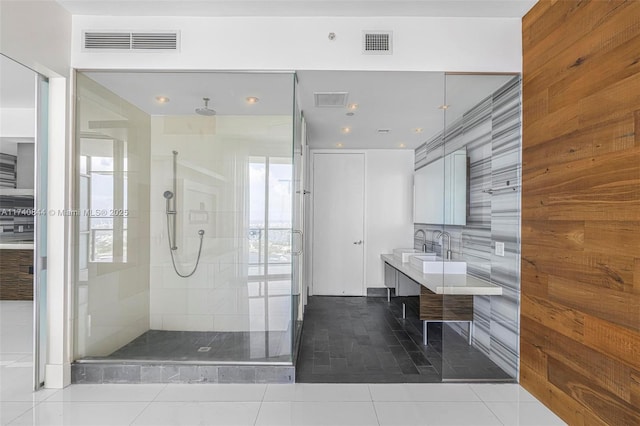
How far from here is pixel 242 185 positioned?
115 inches

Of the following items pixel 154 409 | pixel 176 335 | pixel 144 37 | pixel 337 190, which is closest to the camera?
pixel 154 409

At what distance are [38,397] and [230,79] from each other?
2.78 meters

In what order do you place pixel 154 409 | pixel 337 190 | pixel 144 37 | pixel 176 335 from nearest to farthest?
pixel 154 409, pixel 144 37, pixel 176 335, pixel 337 190

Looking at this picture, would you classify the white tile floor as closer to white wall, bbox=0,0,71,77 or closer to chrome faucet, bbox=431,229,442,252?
white wall, bbox=0,0,71,77

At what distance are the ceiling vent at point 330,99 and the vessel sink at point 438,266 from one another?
6.20 ft

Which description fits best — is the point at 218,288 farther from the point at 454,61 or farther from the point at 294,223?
the point at 454,61

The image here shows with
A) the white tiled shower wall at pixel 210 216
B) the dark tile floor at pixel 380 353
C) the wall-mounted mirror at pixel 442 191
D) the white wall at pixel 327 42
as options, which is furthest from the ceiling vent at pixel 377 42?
the dark tile floor at pixel 380 353

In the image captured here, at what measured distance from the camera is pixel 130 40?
9.04 feet

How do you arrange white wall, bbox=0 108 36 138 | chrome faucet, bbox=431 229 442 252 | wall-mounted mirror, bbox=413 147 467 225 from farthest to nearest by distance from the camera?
chrome faucet, bbox=431 229 442 252, wall-mounted mirror, bbox=413 147 467 225, white wall, bbox=0 108 36 138

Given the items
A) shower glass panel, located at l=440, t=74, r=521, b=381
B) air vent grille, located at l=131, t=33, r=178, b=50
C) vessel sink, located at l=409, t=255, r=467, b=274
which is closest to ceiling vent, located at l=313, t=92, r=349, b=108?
shower glass panel, located at l=440, t=74, r=521, b=381

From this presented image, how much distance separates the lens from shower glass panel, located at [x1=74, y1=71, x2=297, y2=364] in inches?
113

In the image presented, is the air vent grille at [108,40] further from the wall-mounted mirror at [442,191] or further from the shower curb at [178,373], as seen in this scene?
the wall-mounted mirror at [442,191]

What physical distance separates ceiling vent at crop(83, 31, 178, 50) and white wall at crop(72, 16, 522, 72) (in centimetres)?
5

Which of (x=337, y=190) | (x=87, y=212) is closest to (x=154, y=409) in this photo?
(x=87, y=212)
